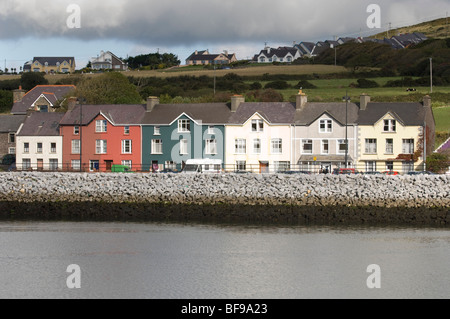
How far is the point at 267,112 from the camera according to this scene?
62594mm

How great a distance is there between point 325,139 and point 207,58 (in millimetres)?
114850

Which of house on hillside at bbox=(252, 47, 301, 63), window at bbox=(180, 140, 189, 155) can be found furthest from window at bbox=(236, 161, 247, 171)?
house on hillside at bbox=(252, 47, 301, 63)

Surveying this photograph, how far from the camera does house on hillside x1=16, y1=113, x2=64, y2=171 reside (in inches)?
2598

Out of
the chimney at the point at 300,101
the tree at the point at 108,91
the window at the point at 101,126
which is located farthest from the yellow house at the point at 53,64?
the chimney at the point at 300,101

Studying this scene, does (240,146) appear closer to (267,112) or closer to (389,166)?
(267,112)

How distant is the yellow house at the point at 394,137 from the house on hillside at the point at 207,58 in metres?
110

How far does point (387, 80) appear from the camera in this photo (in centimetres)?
10175

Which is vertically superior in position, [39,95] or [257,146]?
[39,95]

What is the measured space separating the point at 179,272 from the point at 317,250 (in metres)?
7.31

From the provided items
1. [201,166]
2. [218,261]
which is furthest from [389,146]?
[218,261]

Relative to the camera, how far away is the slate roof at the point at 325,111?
2386 inches

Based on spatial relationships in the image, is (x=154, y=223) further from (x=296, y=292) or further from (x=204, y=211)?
(x=296, y=292)
